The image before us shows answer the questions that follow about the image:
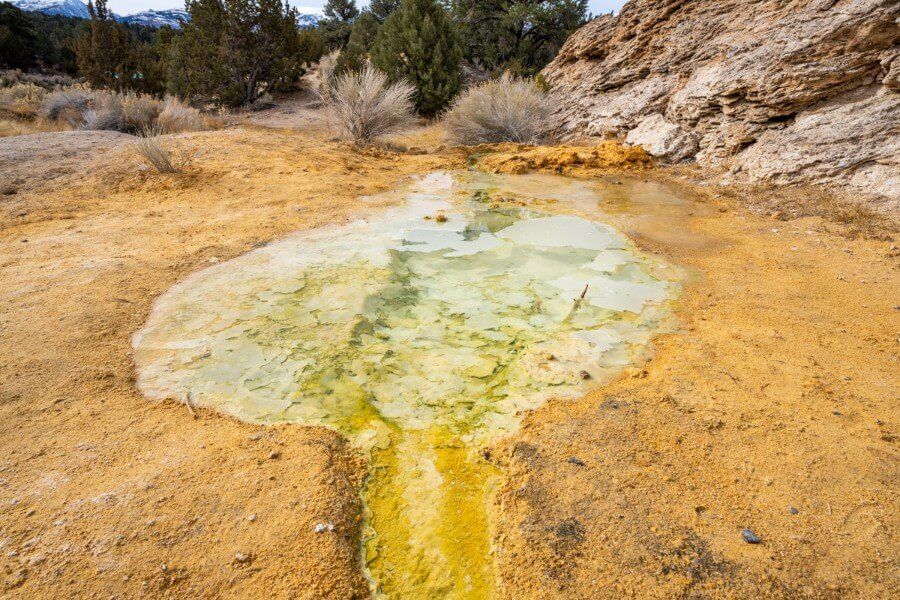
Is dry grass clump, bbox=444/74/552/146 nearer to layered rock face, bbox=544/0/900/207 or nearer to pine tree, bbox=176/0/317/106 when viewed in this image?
layered rock face, bbox=544/0/900/207

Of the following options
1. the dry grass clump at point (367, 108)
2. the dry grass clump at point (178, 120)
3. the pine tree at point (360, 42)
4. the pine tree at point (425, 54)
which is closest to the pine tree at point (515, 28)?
the pine tree at point (425, 54)

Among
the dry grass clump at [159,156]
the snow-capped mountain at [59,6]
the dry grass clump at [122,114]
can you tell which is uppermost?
the snow-capped mountain at [59,6]

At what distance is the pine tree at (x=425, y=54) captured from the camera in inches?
423

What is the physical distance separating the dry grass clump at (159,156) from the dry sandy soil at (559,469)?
2678 mm

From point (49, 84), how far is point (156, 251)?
1926cm

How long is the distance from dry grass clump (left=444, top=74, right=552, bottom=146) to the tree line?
255 cm

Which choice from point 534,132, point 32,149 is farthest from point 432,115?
point 32,149

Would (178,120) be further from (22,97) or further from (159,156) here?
(22,97)

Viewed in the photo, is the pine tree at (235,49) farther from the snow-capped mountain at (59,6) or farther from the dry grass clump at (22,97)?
the snow-capped mountain at (59,6)

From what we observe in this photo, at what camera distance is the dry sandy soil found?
1.33m

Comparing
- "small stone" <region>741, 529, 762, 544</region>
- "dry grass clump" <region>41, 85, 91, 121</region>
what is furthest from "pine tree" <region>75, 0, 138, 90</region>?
"small stone" <region>741, 529, 762, 544</region>

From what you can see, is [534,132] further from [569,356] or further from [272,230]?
[569,356]

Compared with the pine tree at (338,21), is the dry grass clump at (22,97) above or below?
below

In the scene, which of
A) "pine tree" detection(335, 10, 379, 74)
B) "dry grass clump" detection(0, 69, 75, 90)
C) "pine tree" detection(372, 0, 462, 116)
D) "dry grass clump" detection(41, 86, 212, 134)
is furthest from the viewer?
"dry grass clump" detection(0, 69, 75, 90)
